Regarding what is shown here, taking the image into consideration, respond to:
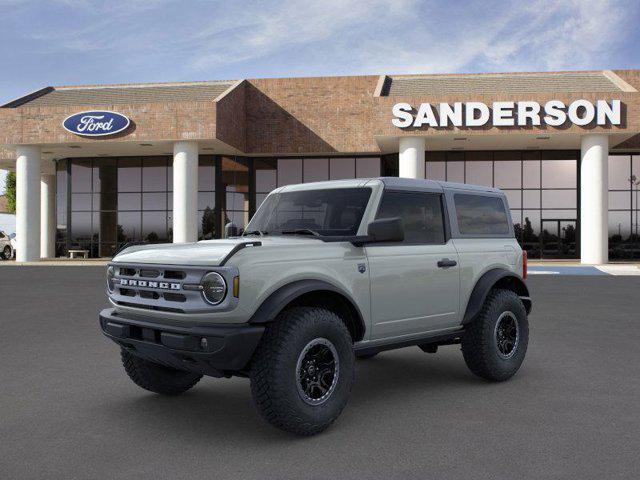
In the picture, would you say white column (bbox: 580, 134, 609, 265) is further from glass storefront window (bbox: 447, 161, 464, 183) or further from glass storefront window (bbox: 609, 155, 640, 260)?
glass storefront window (bbox: 447, 161, 464, 183)

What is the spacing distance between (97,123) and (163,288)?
2897cm

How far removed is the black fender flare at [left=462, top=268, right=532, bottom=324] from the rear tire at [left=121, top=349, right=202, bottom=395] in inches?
109

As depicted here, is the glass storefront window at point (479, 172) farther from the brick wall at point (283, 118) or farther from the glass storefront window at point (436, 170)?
the brick wall at point (283, 118)

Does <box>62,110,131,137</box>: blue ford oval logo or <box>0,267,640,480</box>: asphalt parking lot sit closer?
<box>0,267,640,480</box>: asphalt parking lot

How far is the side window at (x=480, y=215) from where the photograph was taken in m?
6.48

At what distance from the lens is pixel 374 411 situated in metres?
5.38

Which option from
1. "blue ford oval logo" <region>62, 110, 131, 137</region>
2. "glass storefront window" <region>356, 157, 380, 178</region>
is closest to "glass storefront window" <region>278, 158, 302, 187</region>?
"glass storefront window" <region>356, 157, 380, 178</region>

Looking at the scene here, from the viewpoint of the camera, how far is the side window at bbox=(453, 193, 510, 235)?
6.48 m

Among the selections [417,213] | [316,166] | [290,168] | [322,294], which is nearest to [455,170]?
[316,166]

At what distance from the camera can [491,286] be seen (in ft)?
20.8

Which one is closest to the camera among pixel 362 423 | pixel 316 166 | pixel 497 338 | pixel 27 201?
pixel 362 423

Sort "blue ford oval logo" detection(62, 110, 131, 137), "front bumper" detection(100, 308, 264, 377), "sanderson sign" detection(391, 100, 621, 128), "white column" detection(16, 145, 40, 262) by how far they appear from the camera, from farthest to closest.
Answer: "white column" detection(16, 145, 40, 262)
"blue ford oval logo" detection(62, 110, 131, 137)
"sanderson sign" detection(391, 100, 621, 128)
"front bumper" detection(100, 308, 264, 377)

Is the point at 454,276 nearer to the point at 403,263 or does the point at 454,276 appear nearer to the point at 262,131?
the point at 403,263

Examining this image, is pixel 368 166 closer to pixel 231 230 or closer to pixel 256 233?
pixel 231 230
